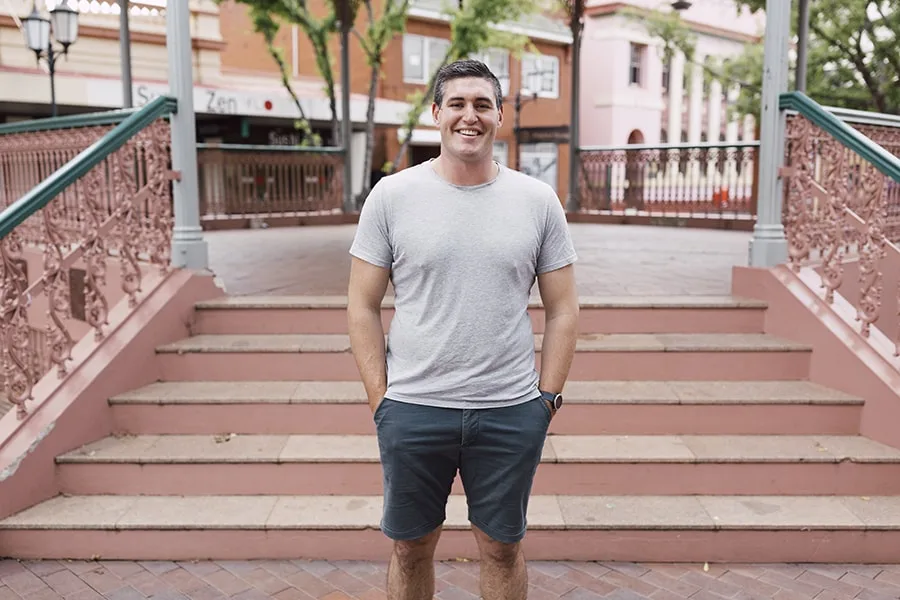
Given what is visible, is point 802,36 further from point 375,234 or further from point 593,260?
point 375,234

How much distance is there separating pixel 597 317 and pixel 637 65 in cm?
3233

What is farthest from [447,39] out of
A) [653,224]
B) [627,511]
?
[627,511]

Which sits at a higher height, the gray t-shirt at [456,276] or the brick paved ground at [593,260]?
the gray t-shirt at [456,276]

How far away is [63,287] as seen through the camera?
184 inches

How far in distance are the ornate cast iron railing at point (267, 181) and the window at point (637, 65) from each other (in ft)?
76.0

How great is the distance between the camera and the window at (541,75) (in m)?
31.1

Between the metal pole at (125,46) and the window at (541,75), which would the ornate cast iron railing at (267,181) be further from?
the window at (541,75)

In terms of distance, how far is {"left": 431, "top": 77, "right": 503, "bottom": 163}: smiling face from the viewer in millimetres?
2484

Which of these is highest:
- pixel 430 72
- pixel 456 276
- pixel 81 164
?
pixel 430 72

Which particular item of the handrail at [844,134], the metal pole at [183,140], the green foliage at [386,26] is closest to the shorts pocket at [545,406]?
the handrail at [844,134]

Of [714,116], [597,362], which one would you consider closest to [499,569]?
[597,362]

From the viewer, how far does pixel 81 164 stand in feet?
15.4

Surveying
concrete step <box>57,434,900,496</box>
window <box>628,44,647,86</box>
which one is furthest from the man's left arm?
window <box>628,44,647,86</box>

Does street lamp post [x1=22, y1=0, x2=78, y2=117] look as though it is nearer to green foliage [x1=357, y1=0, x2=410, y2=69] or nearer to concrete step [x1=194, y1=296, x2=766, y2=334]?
green foliage [x1=357, y1=0, x2=410, y2=69]
